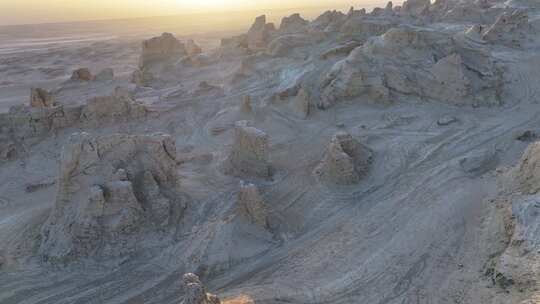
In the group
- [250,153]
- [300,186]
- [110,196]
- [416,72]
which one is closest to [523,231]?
[300,186]

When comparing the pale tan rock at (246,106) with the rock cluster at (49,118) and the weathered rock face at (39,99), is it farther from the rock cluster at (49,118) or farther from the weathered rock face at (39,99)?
the weathered rock face at (39,99)

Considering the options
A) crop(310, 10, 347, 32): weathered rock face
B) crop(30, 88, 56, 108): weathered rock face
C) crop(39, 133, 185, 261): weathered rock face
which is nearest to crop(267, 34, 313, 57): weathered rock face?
crop(310, 10, 347, 32): weathered rock face

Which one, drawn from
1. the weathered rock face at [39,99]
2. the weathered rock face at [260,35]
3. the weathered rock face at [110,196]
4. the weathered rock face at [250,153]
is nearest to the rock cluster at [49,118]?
the weathered rock face at [39,99]

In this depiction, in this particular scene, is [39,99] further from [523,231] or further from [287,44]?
[523,231]

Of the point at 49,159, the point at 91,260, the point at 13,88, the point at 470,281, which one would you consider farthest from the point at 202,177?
the point at 13,88

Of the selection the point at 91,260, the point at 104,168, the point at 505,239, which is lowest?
the point at 91,260

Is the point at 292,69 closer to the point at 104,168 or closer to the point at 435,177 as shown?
the point at 435,177

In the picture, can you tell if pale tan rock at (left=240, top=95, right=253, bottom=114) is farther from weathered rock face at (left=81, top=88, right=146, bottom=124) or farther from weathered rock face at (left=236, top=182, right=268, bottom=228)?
weathered rock face at (left=236, top=182, right=268, bottom=228)
